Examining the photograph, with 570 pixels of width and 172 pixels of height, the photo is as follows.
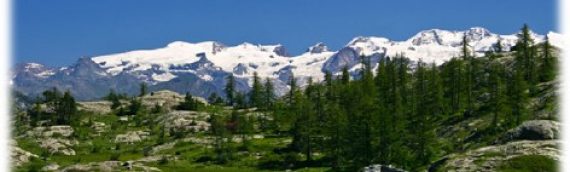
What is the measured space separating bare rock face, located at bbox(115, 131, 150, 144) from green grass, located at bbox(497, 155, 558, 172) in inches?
4171

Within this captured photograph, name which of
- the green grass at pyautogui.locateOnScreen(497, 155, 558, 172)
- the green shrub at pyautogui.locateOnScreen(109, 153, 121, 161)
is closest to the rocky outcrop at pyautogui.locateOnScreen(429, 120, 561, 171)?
the green grass at pyautogui.locateOnScreen(497, 155, 558, 172)

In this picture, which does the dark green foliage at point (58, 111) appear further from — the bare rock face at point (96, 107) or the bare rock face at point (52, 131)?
the bare rock face at point (52, 131)

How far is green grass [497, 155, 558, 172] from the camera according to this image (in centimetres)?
4359

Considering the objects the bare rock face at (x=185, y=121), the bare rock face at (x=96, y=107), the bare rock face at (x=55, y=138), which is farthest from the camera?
the bare rock face at (x=96, y=107)

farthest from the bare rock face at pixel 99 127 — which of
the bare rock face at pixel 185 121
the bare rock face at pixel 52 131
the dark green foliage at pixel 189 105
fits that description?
the dark green foliage at pixel 189 105

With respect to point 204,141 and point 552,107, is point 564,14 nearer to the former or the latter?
point 552,107

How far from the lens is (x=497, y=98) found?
310ft

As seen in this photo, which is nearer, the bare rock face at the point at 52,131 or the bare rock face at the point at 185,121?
the bare rock face at the point at 52,131

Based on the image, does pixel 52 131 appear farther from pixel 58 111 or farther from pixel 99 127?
pixel 58 111

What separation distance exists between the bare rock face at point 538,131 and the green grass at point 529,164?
263 inches

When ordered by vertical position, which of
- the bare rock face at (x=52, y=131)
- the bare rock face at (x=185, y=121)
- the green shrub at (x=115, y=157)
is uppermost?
the bare rock face at (x=185, y=121)

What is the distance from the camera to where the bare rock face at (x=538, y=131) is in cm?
5166

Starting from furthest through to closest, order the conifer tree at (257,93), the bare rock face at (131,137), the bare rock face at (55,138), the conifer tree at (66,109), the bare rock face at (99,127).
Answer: the conifer tree at (257,93), the conifer tree at (66,109), the bare rock face at (99,127), the bare rock face at (131,137), the bare rock face at (55,138)

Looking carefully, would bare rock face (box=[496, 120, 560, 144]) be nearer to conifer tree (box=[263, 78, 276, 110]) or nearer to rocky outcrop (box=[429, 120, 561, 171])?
rocky outcrop (box=[429, 120, 561, 171])
